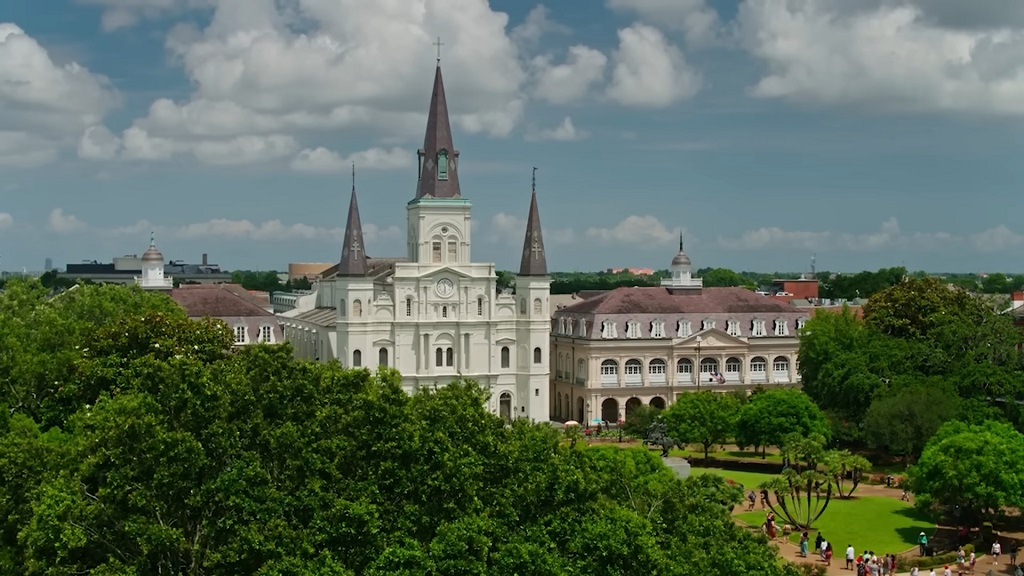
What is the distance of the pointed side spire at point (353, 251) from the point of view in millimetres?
88688

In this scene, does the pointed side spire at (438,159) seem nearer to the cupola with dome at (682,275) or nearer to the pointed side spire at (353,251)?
the pointed side spire at (353,251)

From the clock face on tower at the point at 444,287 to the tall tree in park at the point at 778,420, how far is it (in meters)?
29.7

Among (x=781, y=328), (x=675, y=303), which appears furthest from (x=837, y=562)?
(x=781, y=328)

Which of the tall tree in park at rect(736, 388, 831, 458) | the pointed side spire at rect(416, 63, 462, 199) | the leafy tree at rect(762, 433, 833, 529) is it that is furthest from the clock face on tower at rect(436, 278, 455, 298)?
the leafy tree at rect(762, 433, 833, 529)

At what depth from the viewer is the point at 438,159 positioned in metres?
93.2

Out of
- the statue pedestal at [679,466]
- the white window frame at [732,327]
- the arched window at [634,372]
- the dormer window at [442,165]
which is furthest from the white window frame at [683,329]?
the statue pedestal at [679,466]

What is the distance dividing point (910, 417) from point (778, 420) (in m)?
7.73

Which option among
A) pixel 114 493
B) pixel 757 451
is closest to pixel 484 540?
pixel 114 493

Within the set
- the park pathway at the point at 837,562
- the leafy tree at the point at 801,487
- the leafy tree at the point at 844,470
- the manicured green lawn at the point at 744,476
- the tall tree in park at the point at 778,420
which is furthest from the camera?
the tall tree in park at the point at 778,420

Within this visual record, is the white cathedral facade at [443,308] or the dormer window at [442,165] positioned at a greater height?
the dormer window at [442,165]

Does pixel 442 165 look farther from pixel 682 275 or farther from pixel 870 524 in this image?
pixel 870 524

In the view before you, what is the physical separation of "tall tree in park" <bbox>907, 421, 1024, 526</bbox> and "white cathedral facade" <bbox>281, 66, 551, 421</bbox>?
41873 mm

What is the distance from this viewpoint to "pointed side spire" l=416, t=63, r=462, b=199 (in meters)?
93.1

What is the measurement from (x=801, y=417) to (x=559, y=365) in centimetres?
3674
